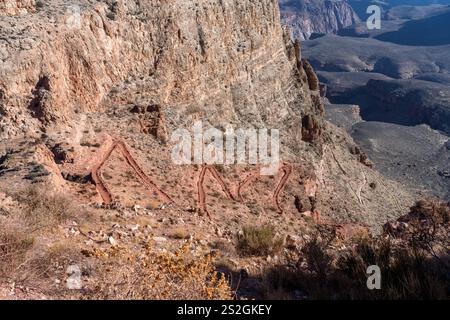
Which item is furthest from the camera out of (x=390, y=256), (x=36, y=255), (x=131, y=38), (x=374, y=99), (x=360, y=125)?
(x=374, y=99)

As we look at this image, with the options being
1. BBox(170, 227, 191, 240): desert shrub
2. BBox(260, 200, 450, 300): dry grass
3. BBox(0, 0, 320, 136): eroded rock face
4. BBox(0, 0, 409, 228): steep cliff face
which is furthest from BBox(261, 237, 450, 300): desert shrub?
BBox(0, 0, 320, 136): eroded rock face

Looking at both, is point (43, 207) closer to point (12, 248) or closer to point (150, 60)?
point (12, 248)

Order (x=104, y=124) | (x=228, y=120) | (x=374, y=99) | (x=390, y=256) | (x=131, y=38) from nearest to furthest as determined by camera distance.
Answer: (x=390, y=256) → (x=104, y=124) → (x=131, y=38) → (x=228, y=120) → (x=374, y=99)

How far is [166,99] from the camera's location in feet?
82.9

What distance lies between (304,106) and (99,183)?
76.5 ft

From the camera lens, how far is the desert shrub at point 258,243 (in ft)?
37.5

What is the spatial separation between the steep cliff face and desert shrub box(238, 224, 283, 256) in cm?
469

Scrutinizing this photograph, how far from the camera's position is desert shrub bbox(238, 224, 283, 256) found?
1143cm

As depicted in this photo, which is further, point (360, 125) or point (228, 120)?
point (360, 125)

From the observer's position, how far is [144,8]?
2500 centimetres

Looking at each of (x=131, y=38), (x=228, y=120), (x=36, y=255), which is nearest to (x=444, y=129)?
Result: (x=228, y=120)

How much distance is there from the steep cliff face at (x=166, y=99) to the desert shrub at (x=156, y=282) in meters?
8.04

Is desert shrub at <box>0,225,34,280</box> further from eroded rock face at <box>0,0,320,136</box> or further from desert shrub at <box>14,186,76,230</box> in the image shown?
eroded rock face at <box>0,0,320,136</box>

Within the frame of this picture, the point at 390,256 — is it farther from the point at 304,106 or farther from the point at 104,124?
the point at 304,106
